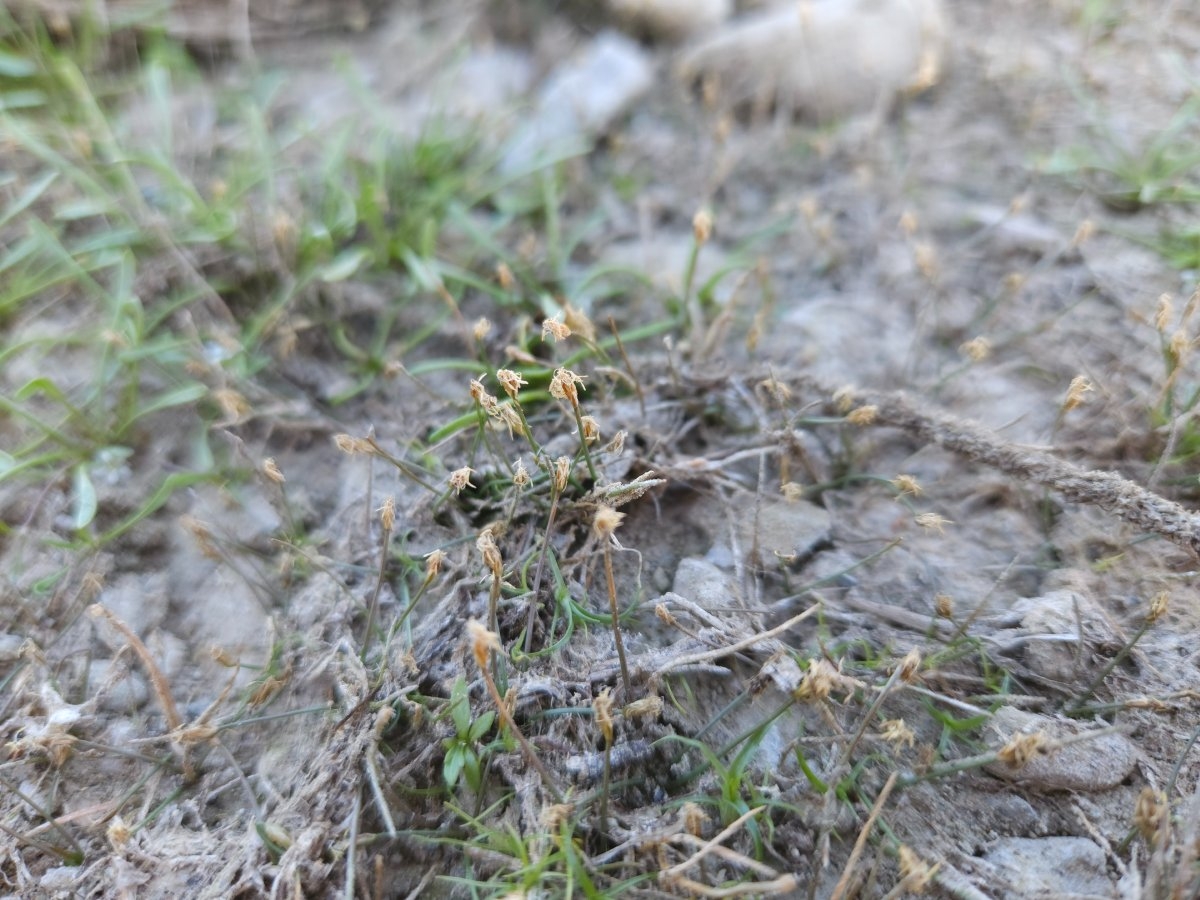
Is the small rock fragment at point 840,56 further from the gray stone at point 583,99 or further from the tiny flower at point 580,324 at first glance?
the tiny flower at point 580,324

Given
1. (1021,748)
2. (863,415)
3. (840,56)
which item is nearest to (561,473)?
(863,415)

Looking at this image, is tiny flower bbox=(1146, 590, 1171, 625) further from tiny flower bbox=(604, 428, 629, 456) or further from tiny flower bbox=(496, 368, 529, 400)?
tiny flower bbox=(496, 368, 529, 400)

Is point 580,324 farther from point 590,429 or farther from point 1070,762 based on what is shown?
point 1070,762

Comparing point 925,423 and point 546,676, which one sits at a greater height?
point 925,423

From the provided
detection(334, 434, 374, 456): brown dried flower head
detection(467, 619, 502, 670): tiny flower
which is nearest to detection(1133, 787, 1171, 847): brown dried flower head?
detection(467, 619, 502, 670): tiny flower

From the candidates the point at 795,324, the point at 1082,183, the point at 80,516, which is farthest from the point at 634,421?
the point at 1082,183

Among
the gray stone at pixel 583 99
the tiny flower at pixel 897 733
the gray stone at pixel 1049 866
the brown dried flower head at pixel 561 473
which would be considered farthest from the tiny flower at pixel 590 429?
the gray stone at pixel 583 99

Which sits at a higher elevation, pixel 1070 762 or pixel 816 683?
pixel 816 683

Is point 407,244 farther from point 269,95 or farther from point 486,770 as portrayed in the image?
point 486,770
